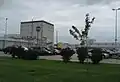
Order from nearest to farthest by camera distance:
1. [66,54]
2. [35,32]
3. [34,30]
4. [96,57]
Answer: [96,57], [66,54], [35,32], [34,30]

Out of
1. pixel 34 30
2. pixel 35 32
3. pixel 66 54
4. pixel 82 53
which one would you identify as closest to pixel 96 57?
pixel 82 53

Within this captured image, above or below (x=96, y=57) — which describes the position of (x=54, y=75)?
below

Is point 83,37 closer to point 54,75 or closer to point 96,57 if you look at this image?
point 96,57

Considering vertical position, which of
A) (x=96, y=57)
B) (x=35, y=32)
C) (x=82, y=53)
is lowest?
(x=96, y=57)

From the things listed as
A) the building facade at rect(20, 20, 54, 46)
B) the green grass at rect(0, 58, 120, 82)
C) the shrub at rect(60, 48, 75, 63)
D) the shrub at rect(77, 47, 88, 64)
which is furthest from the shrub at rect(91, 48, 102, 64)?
the building facade at rect(20, 20, 54, 46)

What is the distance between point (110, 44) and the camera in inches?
4414

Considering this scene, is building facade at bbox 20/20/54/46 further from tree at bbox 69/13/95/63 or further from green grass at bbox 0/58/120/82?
green grass at bbox 0/58/120/82

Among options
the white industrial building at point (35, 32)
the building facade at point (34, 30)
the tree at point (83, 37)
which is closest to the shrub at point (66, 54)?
the tree at point (83, 37)

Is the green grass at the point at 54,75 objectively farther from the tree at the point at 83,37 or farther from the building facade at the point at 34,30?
the building facade at the point at 34,30

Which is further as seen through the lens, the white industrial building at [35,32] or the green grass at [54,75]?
the white industrial building at [35,32]

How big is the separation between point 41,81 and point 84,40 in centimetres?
2008

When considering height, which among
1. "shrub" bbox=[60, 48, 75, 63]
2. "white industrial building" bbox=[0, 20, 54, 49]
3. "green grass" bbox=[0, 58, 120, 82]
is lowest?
"green grass" bbox=[0, 58, 120, 82]

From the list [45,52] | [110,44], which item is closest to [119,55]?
[45,52]

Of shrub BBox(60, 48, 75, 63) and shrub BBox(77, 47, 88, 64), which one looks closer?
shrub BBox(77, 47, 88, 64)
